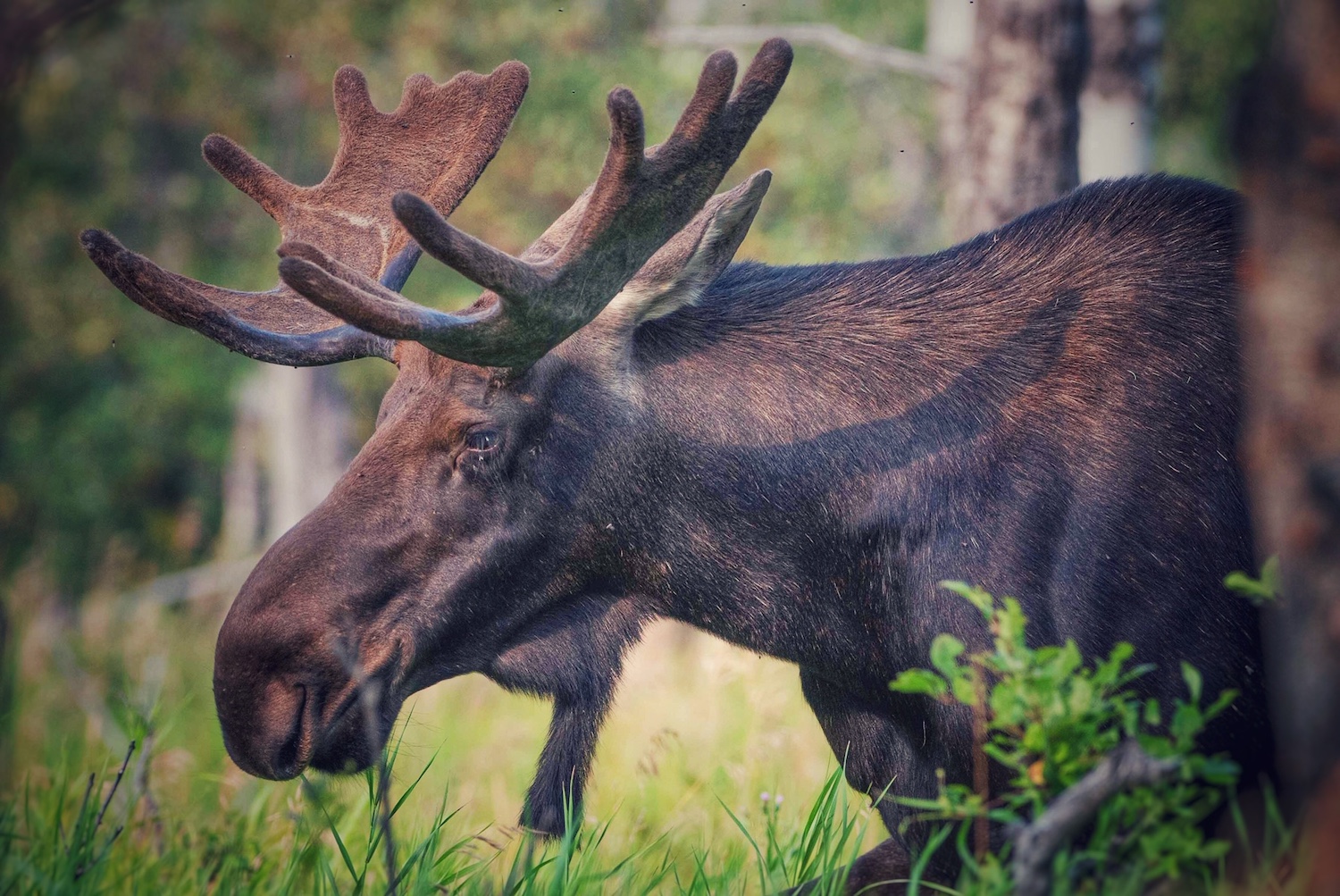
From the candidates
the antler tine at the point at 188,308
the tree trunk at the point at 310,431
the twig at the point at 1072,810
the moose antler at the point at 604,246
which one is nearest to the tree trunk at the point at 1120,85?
the moose antler at the point at 604,246

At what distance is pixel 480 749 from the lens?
5.88 metres

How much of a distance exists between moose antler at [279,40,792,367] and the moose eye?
7.7 inches

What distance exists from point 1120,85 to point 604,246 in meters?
3.54

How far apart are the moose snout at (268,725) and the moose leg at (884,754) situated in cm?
127

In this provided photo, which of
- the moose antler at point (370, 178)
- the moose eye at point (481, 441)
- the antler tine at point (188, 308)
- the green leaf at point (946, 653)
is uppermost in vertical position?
the moose antler at point (370, 178)

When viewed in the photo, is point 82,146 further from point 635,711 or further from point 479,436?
point 479,436

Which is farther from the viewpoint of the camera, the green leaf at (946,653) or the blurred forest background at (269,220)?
the blurred forest background at (269,220)

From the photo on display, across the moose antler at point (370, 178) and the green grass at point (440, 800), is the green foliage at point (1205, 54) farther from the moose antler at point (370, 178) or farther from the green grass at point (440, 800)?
the moose antler at point (370, 178)

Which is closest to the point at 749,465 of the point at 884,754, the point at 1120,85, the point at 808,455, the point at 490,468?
the point at 808,455

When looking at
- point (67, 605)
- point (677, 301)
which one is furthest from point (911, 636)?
point (67, 605)

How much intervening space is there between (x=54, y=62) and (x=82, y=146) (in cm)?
107

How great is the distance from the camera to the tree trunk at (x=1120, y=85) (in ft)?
17.7

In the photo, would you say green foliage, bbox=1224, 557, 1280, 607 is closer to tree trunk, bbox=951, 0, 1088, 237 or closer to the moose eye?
the moose eye

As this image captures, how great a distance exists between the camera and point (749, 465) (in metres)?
3.05
